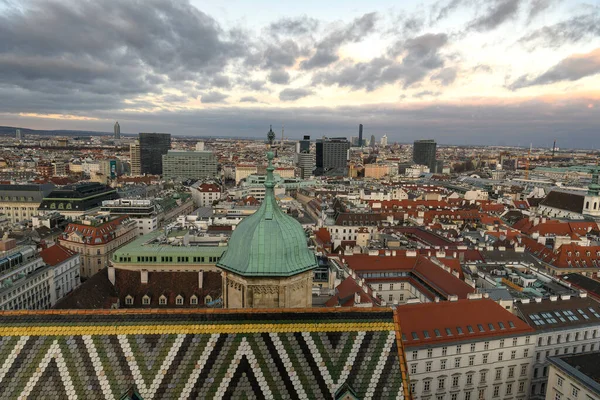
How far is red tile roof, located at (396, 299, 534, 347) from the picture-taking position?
40.9 meters

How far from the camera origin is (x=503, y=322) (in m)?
43.6

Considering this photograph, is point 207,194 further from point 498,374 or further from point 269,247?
point 269,247

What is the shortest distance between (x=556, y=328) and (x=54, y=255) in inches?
2895

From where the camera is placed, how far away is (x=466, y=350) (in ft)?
137

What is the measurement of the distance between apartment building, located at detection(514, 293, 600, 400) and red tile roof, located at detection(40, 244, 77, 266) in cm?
6844

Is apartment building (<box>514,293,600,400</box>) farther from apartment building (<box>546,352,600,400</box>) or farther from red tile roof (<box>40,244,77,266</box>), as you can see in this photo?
red tile roof (<box>40,244,77,266</box>)

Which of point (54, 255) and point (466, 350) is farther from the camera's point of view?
point (54, 255)

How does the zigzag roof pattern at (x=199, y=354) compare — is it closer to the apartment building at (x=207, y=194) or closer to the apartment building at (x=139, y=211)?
the apartment building at (x=139, y=211)

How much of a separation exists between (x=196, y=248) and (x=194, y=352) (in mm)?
52584

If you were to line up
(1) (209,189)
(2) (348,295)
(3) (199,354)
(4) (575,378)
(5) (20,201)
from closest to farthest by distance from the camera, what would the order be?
(3) (199,354) → (4) (575,378) → (2) (348,295) → (5) (20,201) → (1) (209,189)

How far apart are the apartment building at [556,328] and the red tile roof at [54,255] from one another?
68.4m

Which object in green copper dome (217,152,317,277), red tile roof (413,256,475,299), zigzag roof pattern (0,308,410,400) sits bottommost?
red tile roof (413,256,475,299)

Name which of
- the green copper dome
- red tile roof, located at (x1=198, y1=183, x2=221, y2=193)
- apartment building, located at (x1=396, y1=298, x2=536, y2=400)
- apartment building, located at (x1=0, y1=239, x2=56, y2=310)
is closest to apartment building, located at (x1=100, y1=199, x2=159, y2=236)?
apartment building, located at (x1=0, y1=239, x2=56, y2=310)

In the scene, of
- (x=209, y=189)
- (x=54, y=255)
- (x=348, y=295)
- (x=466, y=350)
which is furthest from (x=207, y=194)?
(x=466, y=350)
